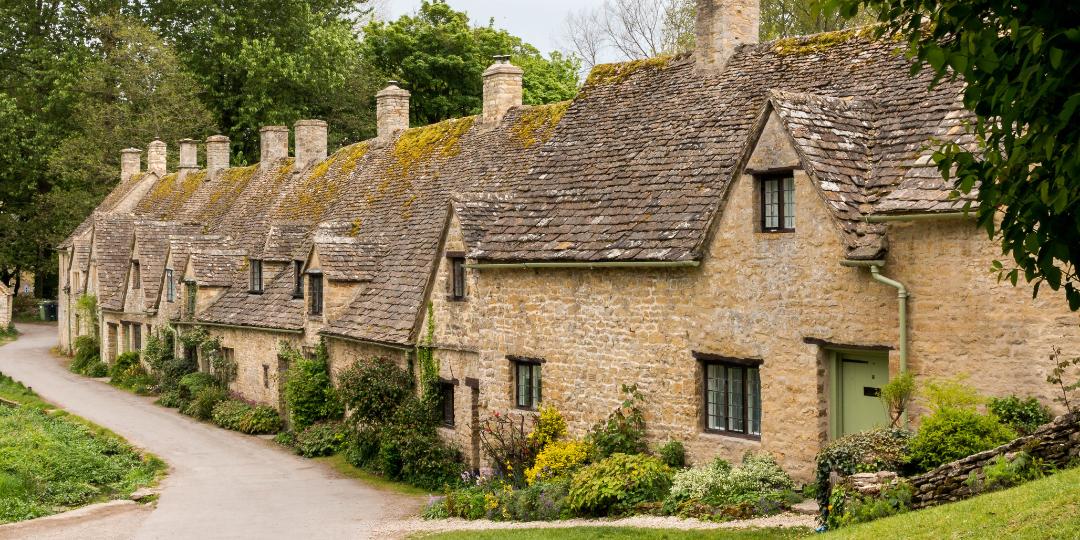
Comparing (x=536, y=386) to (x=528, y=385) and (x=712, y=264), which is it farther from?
(x=712, y=264)

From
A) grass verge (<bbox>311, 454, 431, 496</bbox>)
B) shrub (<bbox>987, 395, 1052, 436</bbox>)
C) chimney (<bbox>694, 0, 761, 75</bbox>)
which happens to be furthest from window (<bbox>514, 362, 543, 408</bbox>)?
shrub (<bbox>987, 395, 1052, 436</bbox>)

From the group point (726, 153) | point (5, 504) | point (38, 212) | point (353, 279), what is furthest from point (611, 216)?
point (38, 212)

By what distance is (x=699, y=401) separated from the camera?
15820mm

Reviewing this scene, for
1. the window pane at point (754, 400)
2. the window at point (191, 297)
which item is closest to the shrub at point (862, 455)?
the window pane at point (754, 400)

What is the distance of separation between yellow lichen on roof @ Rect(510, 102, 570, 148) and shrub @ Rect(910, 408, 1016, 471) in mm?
14707

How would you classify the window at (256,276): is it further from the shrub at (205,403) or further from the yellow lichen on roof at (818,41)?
the yellow lichen on roof at (818,41)

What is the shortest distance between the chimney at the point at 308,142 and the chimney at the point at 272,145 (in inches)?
117

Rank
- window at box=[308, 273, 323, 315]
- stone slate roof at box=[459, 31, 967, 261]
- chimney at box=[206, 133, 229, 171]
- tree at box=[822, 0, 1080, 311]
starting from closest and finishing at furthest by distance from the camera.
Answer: tree at box=[822, 0, 1080, 311]
stone slate roof at box=[459, 31, 967, 261]
window at box=[308, 273, 323, 315]
chimney at box=[206, 133, 229, 171]

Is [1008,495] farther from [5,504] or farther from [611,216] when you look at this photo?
[5,504]

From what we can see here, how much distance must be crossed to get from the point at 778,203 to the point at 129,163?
4761cm

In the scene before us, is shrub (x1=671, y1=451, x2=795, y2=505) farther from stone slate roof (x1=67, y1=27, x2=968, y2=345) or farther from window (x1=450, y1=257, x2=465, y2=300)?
window (x1=450, y1=257, x2=465, y2=300)

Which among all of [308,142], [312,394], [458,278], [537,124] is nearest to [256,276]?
[312,394]

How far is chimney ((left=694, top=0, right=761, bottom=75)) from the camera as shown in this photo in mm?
19016

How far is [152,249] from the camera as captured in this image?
39250mm
